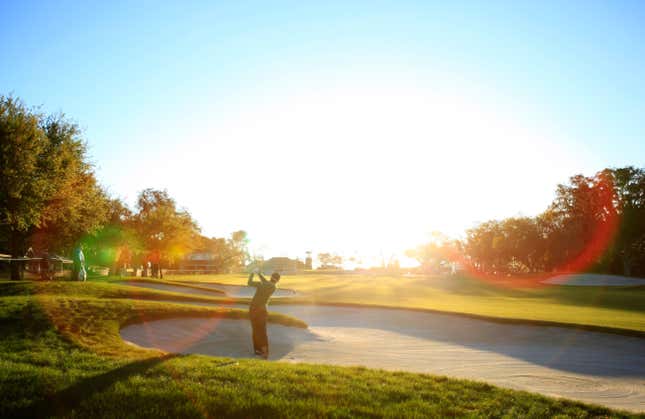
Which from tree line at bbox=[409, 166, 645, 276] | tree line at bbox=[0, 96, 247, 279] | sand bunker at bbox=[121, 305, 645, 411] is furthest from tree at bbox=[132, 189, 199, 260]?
tree line at bbox=[409, 166, 645, 276]

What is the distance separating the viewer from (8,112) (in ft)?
92.4

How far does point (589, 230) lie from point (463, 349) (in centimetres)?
7020

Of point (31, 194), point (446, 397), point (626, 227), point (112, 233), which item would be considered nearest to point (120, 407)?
point (446, 397)

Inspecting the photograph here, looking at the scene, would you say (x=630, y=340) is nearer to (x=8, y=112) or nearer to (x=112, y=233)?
(x=8, y=112)

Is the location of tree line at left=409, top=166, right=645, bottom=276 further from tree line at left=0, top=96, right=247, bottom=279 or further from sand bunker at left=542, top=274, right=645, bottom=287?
tree line at left=0, top=96, right=247, bottom=279

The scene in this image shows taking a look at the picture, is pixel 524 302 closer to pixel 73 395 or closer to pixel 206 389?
pixel 206 389

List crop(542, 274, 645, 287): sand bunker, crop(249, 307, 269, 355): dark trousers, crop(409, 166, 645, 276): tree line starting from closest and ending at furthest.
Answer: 1. crop(249, 307, 269, 355): dark trousers
2. crop(542, 274, 645, 287): sand bunker
3. crop(409, 166, 645, 276): tree line

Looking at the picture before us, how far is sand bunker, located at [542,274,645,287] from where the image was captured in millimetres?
57906

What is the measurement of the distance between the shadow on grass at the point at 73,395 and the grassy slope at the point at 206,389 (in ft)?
0.05

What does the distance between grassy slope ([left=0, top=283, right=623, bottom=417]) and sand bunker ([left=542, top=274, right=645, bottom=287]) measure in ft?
191

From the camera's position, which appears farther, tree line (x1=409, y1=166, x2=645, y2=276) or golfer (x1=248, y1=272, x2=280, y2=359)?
tree line (x1=409, y1=166, x2=645, y2=276)

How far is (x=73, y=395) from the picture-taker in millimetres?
7316

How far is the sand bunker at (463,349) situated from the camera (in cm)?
1169

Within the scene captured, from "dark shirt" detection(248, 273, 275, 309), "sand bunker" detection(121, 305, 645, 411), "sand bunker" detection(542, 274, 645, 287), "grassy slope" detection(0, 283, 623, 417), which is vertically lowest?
"sand bunker" detection(542, 274, 645, 287)
